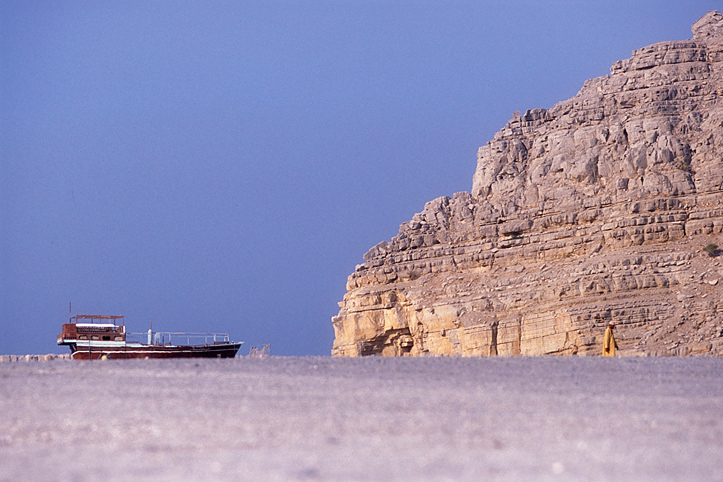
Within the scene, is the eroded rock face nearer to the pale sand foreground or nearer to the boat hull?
the boat hull

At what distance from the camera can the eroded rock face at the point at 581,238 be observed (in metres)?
49.4

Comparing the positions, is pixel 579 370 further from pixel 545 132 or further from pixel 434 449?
pixel 545 132

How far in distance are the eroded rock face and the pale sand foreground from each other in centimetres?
3270

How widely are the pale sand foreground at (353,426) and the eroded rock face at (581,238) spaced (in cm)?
3270

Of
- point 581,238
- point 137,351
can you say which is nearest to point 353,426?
point 581,238

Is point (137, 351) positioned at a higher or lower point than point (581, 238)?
lower

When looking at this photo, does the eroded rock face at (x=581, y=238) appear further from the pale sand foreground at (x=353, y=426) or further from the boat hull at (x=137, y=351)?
the pale sand foreground at (x=353, y=426)

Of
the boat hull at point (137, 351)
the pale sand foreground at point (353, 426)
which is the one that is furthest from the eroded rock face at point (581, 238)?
the pale sand foreground at point (353, 426)

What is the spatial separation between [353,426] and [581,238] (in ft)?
151

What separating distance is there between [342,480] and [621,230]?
47763 millimetres

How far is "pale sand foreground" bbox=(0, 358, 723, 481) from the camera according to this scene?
7.91m

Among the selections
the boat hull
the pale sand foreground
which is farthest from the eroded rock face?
the pale sand foreground

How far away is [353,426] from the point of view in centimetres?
1038

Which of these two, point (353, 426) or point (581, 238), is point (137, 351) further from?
point (353, 426)
